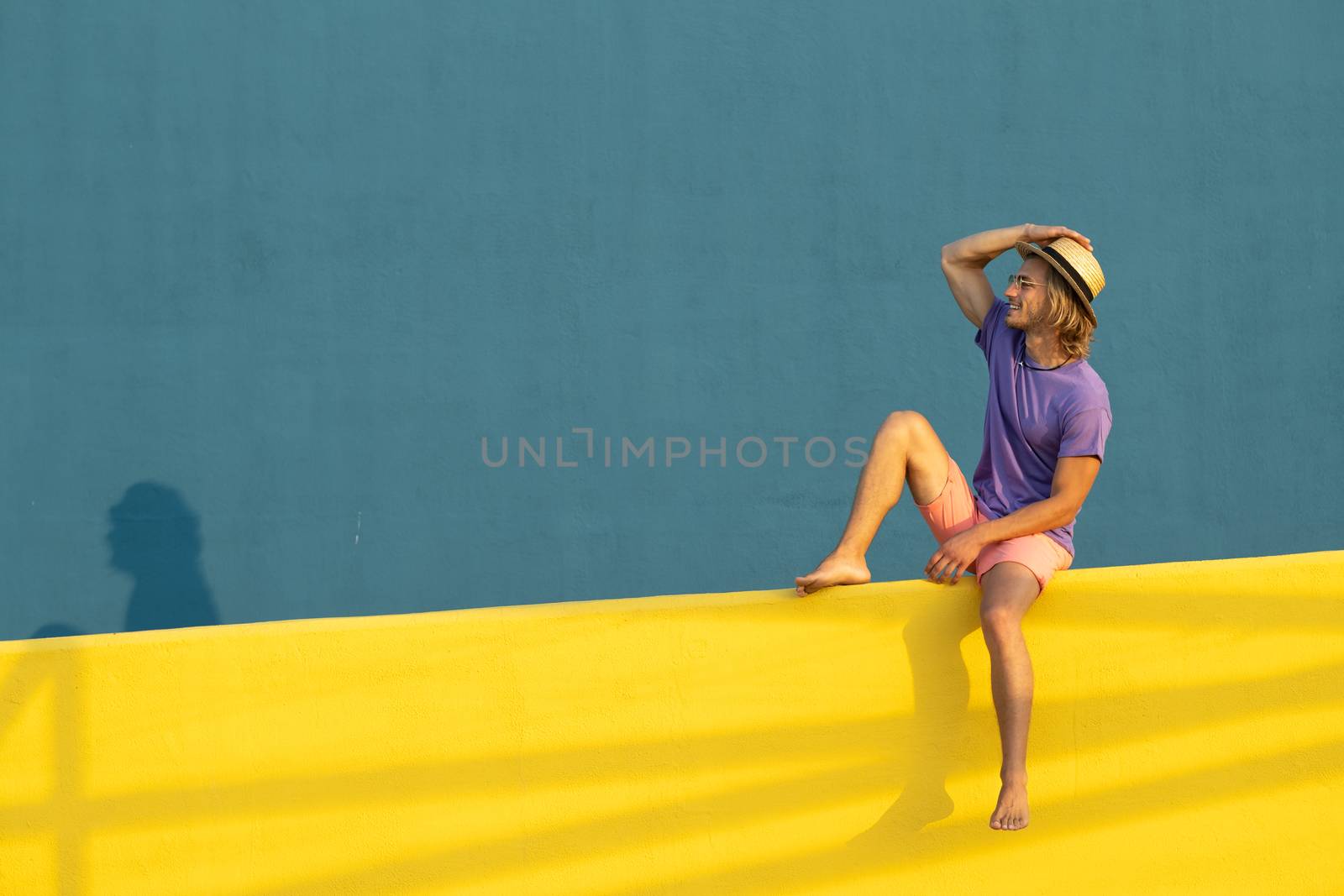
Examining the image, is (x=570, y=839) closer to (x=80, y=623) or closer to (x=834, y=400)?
(x=834, y=400)

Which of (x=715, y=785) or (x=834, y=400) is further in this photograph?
(x=834, y=400)

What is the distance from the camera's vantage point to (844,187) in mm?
6234

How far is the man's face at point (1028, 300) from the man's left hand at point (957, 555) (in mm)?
571

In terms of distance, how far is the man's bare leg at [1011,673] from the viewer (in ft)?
10.00

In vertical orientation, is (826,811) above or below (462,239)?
below

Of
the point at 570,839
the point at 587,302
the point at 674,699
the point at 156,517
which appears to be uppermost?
the point at 587,302

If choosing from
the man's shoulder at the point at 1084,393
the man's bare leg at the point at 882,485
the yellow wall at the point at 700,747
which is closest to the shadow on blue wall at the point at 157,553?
the yellow wall at the point at 700,747

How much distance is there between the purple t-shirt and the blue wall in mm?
2790

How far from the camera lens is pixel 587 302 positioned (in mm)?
6176

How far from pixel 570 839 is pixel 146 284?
408cm

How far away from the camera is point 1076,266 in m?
3.38

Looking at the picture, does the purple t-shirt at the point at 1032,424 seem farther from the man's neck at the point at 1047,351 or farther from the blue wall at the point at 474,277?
the blue wall at the point at 474,277

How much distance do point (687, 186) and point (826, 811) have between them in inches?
144

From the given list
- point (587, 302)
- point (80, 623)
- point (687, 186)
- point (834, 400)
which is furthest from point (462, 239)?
point (80, 623)
